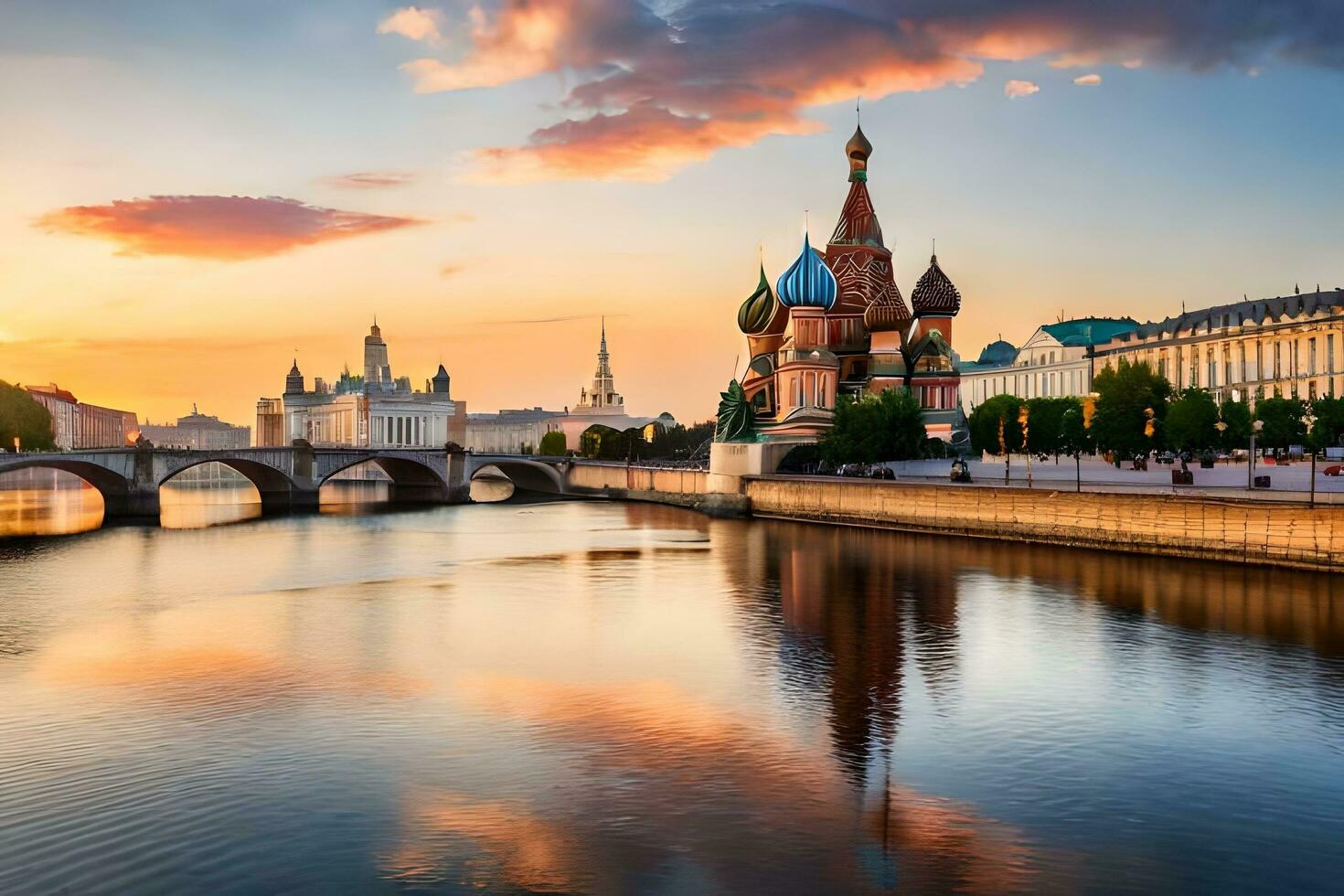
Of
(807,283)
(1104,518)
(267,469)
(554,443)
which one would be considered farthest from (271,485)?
(554,443)

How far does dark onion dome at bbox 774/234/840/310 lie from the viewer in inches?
3041

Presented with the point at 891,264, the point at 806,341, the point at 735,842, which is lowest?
the point at 735,842

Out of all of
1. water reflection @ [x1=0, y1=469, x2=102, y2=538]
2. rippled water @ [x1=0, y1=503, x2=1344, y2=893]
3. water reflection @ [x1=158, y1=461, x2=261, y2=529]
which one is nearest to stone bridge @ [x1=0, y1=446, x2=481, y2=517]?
water reflection @ [x1=158, y1=461, x2=261, y2=529]

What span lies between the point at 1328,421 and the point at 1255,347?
3126 centimetres

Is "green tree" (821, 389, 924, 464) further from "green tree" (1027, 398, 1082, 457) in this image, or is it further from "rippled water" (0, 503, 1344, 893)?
"rippled water" (0, 503, 1344, 893)

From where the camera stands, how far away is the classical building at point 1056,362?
104188mm

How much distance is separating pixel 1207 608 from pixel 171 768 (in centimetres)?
1946

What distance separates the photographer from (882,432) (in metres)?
59.8

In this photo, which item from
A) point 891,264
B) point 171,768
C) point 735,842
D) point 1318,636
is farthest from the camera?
point 891,264

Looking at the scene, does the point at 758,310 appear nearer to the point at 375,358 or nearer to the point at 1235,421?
the point at 1235,421

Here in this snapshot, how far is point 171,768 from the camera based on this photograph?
13891 mm

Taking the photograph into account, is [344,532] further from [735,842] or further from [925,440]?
[735,842]

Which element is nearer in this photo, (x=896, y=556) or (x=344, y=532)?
(x=896, y=556)

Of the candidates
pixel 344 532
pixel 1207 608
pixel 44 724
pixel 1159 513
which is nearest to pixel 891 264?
pixel 344 532
